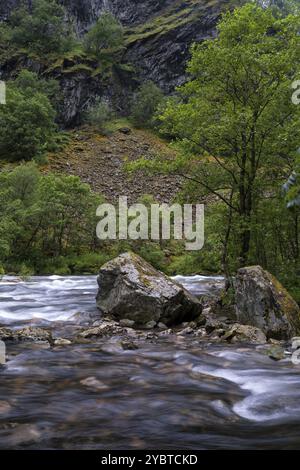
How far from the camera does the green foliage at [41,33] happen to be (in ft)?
254

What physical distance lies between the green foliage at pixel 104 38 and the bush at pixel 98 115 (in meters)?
16.8

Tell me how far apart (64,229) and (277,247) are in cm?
2450

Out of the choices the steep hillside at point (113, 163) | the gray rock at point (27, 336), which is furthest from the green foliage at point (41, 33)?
the gray rock at point (27, 336)

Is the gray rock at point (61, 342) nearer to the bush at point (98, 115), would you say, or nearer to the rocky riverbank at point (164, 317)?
the rocky riverbank at point (164, 317)

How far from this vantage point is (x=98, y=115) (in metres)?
69.8

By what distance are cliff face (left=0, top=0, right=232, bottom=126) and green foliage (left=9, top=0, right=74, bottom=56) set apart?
785 centimetres

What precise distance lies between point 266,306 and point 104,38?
272 feet

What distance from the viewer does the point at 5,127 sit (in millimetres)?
54094

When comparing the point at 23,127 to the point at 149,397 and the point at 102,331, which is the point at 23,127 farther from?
the point at 149,397

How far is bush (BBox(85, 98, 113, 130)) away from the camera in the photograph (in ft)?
230

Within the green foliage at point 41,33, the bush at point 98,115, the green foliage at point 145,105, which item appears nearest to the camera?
the bush at point 98,115

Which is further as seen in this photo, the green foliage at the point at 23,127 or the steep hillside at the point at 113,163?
the green foliage at the point at 23,127
